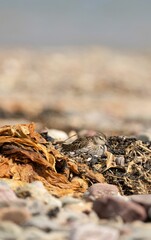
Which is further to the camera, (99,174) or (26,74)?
(26,74)

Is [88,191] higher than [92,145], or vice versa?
[92,145]

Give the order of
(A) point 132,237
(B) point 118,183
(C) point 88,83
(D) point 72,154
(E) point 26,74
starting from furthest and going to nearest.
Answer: (E) point 26,74
(C) point 88,83
(D) point 72,154
(B) point 118,183
(A) point 132,237

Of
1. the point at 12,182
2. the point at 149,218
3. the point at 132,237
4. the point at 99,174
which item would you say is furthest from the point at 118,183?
the point at 132,237

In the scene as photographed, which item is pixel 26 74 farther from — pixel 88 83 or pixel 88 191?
pixel 88 191

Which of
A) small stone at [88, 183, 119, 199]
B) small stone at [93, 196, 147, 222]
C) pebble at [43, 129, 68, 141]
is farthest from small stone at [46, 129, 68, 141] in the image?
small stone at [93, 196, 147, 222]

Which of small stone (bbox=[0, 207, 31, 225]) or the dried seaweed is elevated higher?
the dried seaweed

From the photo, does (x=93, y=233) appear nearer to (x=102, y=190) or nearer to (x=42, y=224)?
(x=42, y=224)

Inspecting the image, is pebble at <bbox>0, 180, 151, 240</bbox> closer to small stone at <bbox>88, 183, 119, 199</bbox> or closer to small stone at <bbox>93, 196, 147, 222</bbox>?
small stone at <bbox>93, 196, 147, 222</bbox>

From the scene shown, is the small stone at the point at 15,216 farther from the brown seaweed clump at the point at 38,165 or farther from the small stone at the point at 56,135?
the small stone at the point at 56,135
